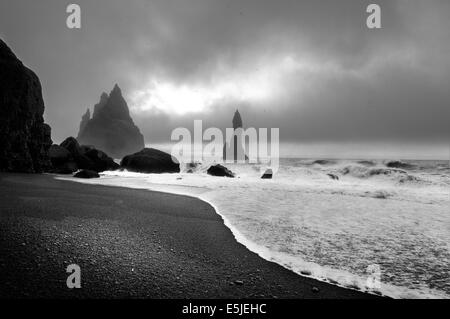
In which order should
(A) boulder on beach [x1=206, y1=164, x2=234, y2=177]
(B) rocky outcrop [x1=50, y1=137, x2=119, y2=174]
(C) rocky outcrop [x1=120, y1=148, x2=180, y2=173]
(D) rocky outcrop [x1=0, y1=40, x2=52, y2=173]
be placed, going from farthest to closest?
(C) rocky outcrop [x1=120, y1=148, x2=180, y2=173], (B) rocky outcrop [x1=50, y1=137, x2=119, y2=174], (A) boulder on beach [x1=206, y1=164, x2=234, y2=177], (D) rocky outcrop [x1=0, y1=40, x2=52, y2=173]

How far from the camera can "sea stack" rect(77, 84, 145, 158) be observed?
479ft

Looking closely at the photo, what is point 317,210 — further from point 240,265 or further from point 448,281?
point 240,265

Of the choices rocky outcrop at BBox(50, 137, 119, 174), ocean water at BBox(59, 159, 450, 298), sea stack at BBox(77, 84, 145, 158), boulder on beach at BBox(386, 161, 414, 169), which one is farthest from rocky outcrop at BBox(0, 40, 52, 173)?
sea stack at BBox(77, 84, 145, 158)

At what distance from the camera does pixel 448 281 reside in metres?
3.83

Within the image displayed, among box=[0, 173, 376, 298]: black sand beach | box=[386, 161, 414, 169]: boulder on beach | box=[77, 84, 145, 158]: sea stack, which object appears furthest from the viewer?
box=[77, 84, 145, 158]: sea stack

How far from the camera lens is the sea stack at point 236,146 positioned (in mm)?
95238

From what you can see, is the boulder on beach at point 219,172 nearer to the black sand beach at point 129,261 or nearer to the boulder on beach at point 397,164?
the black sand beach at point 129,261

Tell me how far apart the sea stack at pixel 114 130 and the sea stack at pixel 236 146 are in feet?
266

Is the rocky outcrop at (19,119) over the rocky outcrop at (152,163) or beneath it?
over

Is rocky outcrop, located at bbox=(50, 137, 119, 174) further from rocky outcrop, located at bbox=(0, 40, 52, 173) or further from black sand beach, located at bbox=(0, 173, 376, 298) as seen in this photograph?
black sand beach, located at bbox=(0, 173, 376, 298)

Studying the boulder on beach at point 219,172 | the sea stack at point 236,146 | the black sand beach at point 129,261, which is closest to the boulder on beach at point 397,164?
the boulder on beach at point 219,172

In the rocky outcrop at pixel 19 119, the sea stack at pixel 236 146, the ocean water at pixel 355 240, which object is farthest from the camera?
the sea stack at pixel 236 146

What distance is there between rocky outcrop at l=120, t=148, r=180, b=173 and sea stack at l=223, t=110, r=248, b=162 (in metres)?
62.8

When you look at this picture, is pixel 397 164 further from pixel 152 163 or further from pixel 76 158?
pixel 76 158
